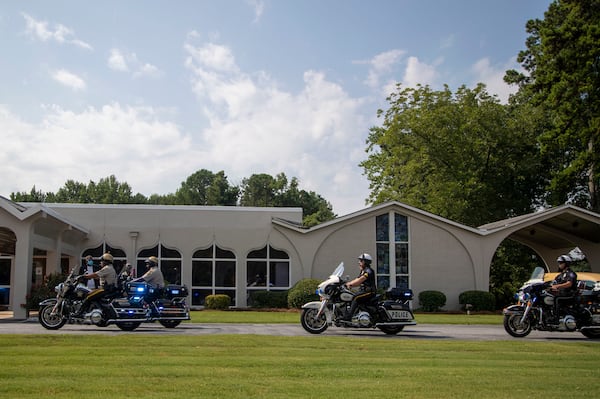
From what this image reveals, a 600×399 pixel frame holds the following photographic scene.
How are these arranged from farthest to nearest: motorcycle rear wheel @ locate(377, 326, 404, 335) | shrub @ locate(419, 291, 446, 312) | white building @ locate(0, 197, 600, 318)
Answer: white building @ locate(0, 197, 600, 318) < shrub @ locate(419, 291, 446, 312) < motorcycle rear wheel @ locate(377, 326, 404, 335)

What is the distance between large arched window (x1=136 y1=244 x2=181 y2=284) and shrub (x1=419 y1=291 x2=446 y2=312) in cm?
1066

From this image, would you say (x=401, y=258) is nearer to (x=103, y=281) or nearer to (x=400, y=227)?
(x=400, y=227)

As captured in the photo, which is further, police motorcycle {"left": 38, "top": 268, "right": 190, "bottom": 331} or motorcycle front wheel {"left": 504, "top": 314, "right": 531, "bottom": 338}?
motorcycle front wheel {"left": 504, "top": 314, "right": 531, "bottom": 338}

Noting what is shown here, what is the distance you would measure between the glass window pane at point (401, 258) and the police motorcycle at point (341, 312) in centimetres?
1442

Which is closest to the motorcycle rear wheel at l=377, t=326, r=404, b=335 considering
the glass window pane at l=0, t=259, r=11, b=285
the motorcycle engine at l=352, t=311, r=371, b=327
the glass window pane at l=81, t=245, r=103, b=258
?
the motorcycle engine at l=352, t=311, r=371, b=327

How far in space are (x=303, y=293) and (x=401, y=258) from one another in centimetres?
544

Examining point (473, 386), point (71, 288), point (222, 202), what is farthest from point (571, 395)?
point (222, 202)

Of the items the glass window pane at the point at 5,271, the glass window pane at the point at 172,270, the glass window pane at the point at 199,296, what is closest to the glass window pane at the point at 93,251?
the glass window pane at the point at 172,270

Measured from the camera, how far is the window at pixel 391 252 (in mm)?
29297

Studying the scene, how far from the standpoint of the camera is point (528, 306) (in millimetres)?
14898

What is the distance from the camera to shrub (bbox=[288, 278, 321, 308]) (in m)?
26.4

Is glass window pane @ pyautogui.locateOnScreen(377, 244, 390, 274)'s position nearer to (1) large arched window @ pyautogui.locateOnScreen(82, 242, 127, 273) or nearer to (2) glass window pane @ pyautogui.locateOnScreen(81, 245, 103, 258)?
(1) large arched window @ pyautogui.locateOnScreen(82, 242, 127, 273)

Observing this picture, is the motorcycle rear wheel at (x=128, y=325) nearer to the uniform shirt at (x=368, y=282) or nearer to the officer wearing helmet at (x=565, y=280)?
the uniform shirt at (x=368, y=282)

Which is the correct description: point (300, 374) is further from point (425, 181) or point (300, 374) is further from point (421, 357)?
point (425, 181)
